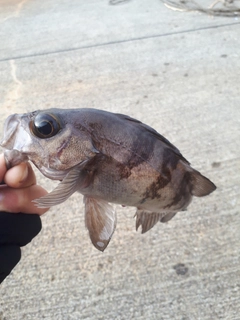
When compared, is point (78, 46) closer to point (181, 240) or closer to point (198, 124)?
point (198, 124)

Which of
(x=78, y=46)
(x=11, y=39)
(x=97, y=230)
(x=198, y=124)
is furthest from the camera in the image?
(x=11, y=39)

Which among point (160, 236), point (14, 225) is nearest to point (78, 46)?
point (160, 236)

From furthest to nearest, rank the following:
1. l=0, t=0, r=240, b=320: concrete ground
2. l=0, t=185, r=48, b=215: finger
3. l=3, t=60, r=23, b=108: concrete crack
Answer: l=3, t=60, r=23, b=108: concrete crack → l=0, t=0, r=240, b=320: concrete ground → l=0, t=185, r=48, b=215: finger

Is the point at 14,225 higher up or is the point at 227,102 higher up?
the point at 14,225

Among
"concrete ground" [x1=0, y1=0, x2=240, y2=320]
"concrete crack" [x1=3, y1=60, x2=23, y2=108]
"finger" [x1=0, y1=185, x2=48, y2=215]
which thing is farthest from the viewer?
"concrete crack" [x1=3, y1=60, x2=23, y2=108]

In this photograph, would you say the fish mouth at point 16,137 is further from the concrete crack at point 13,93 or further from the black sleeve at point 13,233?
the concrete crack at point 13,93

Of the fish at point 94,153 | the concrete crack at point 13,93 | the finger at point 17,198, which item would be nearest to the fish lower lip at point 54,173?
the fish at point 94,153

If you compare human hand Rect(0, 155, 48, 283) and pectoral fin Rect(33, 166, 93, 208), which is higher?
pectoral fin Rect(33, 166, 93, 208)

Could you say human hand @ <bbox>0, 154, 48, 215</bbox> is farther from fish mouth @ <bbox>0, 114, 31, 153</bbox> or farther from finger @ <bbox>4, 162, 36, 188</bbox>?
fish mouth @ <bbox>0, 114, 31, 153</bbox>

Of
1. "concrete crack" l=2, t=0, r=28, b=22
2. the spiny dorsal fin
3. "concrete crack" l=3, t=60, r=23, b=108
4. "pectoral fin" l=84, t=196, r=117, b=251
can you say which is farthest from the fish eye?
"concrete crack" l=2, t=0, r=28, b=22
